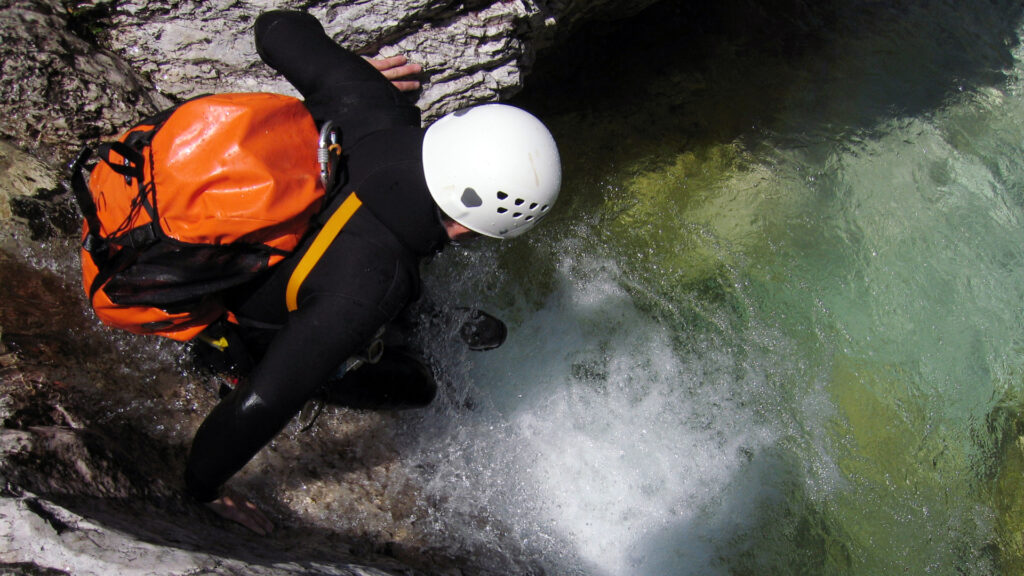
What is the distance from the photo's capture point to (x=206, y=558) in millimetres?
1949

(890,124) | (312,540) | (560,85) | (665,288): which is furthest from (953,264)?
(312,540)

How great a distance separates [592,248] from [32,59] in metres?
3.24

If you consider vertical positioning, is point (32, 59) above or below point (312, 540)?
above

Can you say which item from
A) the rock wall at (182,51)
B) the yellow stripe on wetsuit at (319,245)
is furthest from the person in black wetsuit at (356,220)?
the rock wall at (182,51)

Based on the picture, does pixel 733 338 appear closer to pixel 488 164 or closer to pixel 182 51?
pixel 488 164

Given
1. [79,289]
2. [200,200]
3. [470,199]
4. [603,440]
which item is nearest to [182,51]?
[79,289]

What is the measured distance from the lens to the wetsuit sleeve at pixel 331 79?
89.0 inches

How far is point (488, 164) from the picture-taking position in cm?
214

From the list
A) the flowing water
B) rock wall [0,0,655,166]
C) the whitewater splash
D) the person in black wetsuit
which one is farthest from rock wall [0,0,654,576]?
the whitewater splash

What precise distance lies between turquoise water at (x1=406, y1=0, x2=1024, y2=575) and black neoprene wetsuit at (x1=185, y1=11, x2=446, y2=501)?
4.96ft

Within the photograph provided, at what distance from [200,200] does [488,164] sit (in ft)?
3.00

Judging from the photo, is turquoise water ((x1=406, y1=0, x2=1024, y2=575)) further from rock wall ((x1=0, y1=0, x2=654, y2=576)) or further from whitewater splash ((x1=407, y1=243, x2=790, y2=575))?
rock wall ((x1=0, y1=0, x2=654, y2=576))

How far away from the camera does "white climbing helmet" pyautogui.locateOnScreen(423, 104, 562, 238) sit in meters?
2.12

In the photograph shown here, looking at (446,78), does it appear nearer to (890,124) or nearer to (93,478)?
(93,478)
